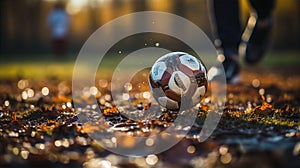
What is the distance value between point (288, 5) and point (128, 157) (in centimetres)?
1965

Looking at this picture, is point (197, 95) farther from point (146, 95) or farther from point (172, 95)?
point (146, 95)

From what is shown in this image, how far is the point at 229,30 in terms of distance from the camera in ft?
21.8

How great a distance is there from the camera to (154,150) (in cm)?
336

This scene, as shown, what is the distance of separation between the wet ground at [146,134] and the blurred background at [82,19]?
57.2ft

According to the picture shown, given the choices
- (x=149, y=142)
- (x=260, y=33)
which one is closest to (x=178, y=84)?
(x=149, y=142)

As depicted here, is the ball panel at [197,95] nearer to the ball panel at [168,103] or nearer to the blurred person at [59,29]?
the ball panel at [168,103]

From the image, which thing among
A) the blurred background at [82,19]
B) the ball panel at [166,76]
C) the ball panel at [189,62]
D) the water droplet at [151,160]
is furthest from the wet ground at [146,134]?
the blurred background at [82,19]

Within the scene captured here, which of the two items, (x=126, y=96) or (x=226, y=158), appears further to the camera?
(x=126, y=96)

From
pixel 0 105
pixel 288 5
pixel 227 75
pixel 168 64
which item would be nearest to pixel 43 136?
pixel 168 64

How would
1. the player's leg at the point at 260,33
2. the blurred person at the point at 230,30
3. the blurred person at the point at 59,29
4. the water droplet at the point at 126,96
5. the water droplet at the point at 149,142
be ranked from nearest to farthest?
the water droplet at the point at 149,142, the water droplet at the point at 126,96, the blurred person at the point at 230,30, the player's leg at the point at 260,33, the blurred person at the point at 59,29

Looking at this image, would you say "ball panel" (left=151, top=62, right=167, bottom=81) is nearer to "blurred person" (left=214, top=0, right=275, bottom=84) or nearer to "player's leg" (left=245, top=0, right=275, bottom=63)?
"blurred person" (left=214, top=0, right=275, bottom=84)

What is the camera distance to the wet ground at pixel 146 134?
10.0 feet

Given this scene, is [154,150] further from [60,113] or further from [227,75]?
[227,75]

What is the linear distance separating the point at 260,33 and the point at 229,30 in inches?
32.0
